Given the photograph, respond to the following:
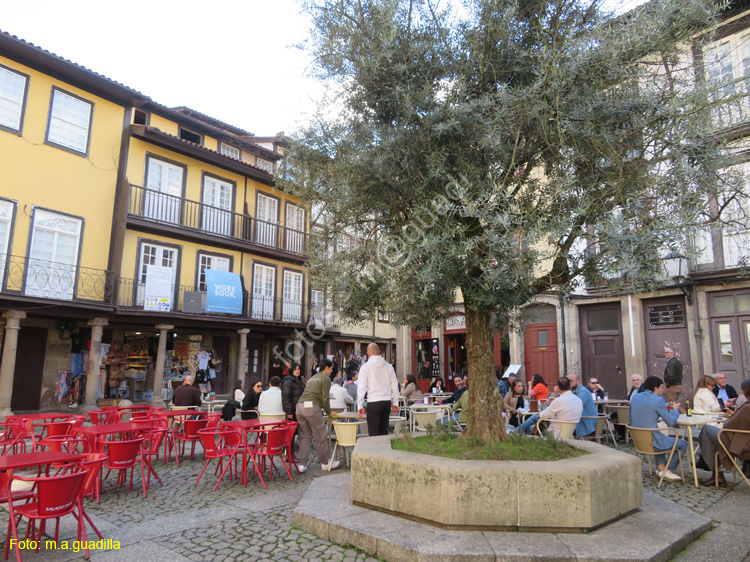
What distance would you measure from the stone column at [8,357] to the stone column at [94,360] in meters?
1.88

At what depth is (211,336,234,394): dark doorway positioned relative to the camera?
19.2 meters

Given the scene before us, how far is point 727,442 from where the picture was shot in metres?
6.11

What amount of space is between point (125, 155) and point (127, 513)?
537 inches

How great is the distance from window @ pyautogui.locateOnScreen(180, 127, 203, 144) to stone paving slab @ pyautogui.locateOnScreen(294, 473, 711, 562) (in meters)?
17.3

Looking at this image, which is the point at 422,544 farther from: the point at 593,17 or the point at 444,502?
the point at 593,17

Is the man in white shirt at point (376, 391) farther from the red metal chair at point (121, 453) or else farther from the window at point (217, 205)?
the window at point (217, 205)

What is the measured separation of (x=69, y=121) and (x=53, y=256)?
4.08m

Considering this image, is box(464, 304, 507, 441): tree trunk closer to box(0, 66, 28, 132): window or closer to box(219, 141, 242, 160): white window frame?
box(0, 66, 28, 132): window

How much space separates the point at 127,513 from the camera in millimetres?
5309

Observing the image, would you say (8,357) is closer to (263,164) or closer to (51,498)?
(51,498)

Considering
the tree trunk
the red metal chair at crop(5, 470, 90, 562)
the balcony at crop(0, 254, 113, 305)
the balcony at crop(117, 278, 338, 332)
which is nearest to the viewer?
the red metal chair at crop(5, 470, 90, 562)

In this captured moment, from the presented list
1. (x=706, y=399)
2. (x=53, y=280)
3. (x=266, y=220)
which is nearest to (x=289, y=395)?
(x=706, y=399)

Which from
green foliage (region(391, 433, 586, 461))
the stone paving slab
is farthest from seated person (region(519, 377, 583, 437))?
the stone paving slab

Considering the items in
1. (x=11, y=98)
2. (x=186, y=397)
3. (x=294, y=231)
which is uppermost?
(x=11, y=98)
